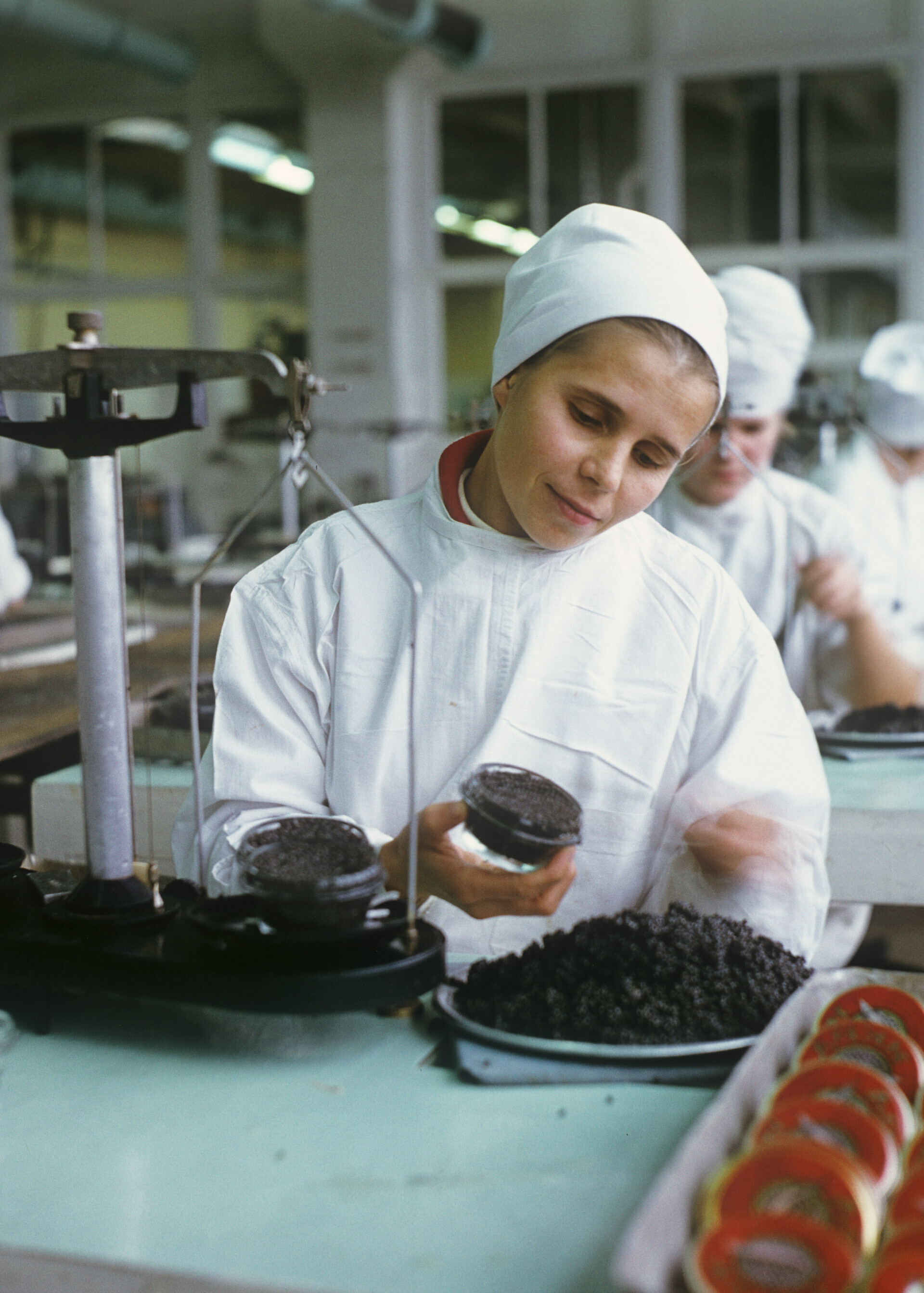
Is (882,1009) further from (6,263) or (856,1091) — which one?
(6,263)

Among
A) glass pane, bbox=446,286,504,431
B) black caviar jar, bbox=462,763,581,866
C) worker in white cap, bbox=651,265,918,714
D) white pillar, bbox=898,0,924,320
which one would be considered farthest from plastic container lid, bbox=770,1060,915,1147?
white pillar, bbox=898,0,924,320

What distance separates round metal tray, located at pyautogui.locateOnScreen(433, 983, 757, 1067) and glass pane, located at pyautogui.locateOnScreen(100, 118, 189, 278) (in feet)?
23.5

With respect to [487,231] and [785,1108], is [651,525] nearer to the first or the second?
[785,1108]

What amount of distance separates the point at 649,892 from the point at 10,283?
7460mm

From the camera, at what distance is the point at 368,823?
1.20 m

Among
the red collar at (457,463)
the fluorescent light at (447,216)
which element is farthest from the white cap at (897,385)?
the fluorescent light at (447,216)

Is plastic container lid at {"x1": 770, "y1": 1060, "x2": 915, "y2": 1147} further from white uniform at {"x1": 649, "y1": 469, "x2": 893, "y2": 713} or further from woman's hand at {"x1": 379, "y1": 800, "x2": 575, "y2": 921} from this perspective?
white uniform at {"x1": 649, "y1": 469, "x2": 893, "y2": 713}

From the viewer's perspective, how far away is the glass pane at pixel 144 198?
730cm

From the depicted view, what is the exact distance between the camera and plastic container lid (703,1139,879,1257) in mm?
607

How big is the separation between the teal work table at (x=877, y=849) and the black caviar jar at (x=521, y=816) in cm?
82

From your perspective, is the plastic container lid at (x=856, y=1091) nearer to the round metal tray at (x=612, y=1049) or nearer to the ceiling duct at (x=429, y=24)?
the round metal tray at (x=612, y=1049)

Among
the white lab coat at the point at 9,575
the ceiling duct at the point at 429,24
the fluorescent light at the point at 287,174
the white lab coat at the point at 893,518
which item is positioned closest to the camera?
the white lab coat at the point at 893,518

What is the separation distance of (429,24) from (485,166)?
1062 mm

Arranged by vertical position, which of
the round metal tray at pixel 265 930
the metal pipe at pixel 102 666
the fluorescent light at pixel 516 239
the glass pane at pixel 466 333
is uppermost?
the fluorescent light at pixel 516 239
